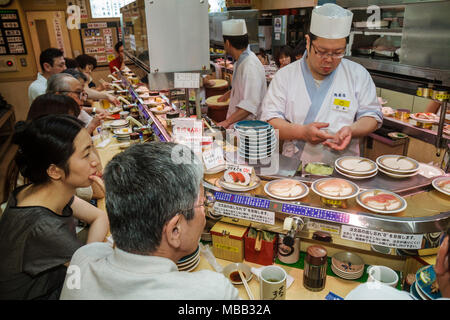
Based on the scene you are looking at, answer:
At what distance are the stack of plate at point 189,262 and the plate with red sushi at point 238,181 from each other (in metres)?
0.48

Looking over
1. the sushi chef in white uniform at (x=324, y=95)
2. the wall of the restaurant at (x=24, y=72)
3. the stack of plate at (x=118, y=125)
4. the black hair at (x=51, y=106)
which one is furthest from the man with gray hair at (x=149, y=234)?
the wall of the restaurant at (x=24, y=72)

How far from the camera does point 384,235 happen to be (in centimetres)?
179

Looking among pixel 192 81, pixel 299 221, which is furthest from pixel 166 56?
pixel 299 221

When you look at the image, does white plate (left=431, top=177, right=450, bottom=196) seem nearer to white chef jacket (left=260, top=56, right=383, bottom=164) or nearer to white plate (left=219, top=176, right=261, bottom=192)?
white chef jacket (left=260, top=56, right=383, bottom=164)

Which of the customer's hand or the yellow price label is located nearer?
the customer's hand

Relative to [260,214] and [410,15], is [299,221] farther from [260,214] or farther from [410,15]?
[410,15]

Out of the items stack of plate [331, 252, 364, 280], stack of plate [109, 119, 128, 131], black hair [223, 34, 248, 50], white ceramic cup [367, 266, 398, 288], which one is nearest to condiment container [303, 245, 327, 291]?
stack of plate [331, 252, 364, 280]

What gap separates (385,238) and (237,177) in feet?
3.10

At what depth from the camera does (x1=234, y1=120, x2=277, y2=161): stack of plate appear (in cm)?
229

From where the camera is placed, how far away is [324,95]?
3.01m

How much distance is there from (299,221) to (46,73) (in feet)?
19.4

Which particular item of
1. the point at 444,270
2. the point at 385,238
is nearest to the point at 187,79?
the point at 385,238

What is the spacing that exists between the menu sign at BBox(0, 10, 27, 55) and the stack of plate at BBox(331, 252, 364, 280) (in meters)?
10.4

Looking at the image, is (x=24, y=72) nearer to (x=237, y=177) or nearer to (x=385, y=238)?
(x=237, y=177)
